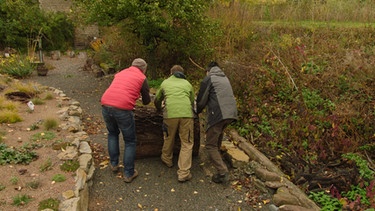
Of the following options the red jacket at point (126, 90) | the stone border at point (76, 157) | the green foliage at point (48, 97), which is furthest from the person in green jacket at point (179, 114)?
the green foliage at point (48, 97)

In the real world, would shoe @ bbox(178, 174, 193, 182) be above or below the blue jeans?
below

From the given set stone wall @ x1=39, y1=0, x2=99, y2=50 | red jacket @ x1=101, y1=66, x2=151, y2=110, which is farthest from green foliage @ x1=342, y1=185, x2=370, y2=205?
stone wall @ x1=39, y1=0, x2=99, y2=50

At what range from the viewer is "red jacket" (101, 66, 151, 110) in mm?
4302

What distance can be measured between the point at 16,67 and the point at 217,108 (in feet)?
30.4

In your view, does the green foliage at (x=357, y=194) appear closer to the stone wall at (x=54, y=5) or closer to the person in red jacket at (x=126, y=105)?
the person in red jacket at (x=126, y=105)

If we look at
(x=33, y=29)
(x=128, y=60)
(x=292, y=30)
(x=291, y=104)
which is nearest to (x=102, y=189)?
(x=291, y=104)

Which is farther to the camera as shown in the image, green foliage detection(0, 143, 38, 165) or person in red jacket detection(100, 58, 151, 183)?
green foliage detection(0, 143, 38, 165)

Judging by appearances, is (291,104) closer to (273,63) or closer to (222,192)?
(273,63)

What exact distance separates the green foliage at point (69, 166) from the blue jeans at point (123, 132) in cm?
55

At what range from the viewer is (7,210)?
343 cm

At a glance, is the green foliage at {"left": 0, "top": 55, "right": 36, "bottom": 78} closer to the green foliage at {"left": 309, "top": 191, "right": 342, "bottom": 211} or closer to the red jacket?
the red jacket

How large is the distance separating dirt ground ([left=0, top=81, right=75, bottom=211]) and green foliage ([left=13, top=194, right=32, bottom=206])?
3cm

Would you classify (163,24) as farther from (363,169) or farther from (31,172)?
(363,169)

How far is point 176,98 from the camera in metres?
4.59
